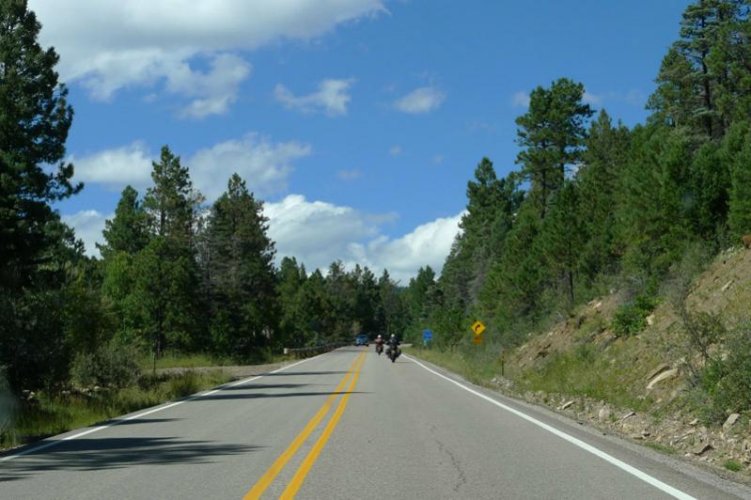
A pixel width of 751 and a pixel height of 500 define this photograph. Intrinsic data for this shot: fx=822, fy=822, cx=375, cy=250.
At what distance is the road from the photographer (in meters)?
8.61

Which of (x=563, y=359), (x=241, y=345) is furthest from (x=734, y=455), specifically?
(x=241, y=345)

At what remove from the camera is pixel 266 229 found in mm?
86875

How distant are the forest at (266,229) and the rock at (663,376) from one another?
754cm

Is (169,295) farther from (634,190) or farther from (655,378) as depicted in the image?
(655,378)

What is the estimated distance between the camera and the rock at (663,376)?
701 inches

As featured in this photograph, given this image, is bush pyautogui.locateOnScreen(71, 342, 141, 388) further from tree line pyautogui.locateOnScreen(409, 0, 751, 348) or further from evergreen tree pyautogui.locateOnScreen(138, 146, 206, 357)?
evergreen tree pyautogui.locateOnScreen(138, 146, 206, 357)

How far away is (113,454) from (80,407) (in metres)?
8.75

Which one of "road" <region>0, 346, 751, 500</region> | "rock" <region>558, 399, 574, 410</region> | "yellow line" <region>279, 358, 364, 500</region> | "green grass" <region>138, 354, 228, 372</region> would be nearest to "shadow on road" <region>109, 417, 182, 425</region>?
"road" <region>0, 346, 751, 500</region>

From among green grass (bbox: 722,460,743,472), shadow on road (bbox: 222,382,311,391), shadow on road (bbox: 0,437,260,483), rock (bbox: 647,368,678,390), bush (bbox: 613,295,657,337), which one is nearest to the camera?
green grass (bbox: 722,460,743,472)

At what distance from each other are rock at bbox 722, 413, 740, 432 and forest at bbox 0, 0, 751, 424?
13106 millimetres

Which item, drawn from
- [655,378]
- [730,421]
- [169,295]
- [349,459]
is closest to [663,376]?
[655,378]

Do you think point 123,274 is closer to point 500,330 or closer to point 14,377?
point 500,330

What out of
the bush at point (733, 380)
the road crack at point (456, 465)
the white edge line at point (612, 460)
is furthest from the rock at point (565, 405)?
the road crack at point (456, 465)

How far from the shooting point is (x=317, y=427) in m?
14.7
